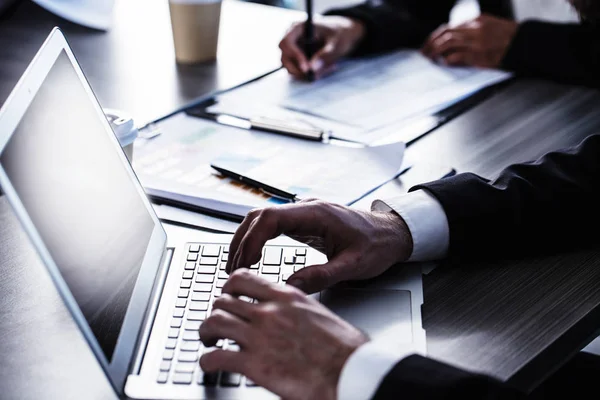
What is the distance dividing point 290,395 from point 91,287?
20 cm

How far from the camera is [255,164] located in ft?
3.47

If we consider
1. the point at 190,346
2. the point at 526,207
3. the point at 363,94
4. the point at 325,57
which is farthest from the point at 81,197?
the point at 325,57

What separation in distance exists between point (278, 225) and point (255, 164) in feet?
0.94

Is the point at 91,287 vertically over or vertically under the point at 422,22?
over

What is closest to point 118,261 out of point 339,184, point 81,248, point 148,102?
point 81,248

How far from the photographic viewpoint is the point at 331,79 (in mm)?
1437

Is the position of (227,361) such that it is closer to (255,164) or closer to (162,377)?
(162,377)

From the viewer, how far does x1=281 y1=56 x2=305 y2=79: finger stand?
144 centimetres

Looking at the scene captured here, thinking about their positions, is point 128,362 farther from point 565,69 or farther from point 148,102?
point 565,69

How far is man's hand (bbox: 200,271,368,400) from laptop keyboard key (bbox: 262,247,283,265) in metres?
0.14

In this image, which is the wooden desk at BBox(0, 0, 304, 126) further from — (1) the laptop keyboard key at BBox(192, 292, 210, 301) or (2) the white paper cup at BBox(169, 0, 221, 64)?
(1) the laptop keyboard key at BBox(192, 292, 210, 301)

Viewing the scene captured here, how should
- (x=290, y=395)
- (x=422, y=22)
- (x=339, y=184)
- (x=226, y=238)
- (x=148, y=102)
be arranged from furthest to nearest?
(x=422, y=22) < (x=148, y=102) < (x=339, y=184) < (x=226, y=238) < (x=290, y=395)

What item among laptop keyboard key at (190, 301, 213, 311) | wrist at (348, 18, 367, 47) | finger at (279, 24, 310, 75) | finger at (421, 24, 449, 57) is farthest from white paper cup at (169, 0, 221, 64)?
laptop keyboard key at (190, 301, 213, 311)

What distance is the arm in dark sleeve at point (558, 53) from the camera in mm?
1369
